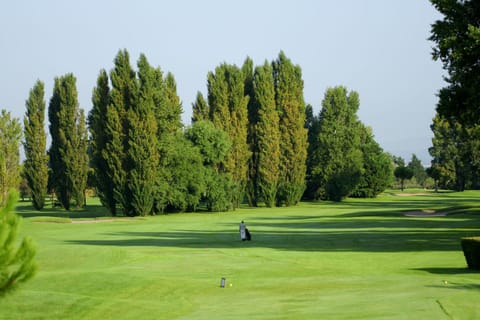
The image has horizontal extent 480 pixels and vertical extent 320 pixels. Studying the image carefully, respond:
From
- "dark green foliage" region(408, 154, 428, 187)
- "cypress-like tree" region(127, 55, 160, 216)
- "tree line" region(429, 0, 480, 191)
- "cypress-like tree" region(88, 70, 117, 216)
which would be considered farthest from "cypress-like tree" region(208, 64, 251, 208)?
"dark green foliage" region(408, 154, 428, 187)

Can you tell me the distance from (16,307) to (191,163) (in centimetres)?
6103

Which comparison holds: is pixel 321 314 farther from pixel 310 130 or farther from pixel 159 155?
pixel 310 130

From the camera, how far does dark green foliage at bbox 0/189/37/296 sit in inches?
431

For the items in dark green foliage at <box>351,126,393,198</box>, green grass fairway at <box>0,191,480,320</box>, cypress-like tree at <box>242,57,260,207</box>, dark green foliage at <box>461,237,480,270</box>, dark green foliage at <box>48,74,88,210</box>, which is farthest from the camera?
dark green foliage at <box>351,126,393,198</box>

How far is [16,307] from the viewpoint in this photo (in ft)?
69.5

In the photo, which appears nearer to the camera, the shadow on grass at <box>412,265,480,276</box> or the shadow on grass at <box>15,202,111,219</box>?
the shadow on grass at <box>412,265,480,276</box>

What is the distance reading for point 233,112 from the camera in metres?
92.9

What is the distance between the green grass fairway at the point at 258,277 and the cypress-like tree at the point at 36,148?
45.5m

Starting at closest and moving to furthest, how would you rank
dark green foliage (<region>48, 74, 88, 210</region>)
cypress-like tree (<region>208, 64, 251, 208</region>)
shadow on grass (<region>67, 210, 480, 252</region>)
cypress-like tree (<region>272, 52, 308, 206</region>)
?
shadow on grass (<region>67, 210, 480, 252</region>) → cypress-like tree (<region>208, 64, 251, 208</region>) → dark green foliage (<region>48, 74, 88, 210</region>) → cypress-like tree (<region>272, 52, 308, 206</region>)

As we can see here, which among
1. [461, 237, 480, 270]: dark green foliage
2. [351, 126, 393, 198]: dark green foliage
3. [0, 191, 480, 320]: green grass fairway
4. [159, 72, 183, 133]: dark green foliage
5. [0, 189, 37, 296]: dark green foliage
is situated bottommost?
[0, 191, 480, 320]: green grass fairway

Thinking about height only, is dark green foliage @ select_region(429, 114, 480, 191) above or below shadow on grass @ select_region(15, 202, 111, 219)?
above

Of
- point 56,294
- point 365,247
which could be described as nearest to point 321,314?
point 56,294

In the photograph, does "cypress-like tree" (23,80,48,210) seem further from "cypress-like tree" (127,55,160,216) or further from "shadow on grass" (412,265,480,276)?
"shadow on grass" (412,265,480,276)

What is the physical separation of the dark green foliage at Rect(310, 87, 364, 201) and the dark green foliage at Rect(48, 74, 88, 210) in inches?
1347
